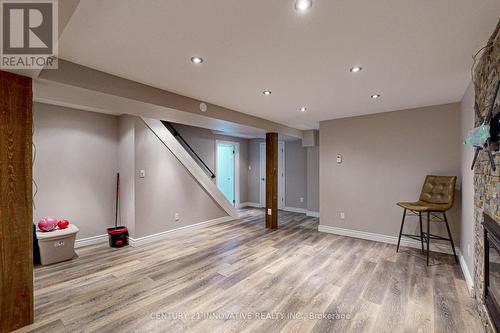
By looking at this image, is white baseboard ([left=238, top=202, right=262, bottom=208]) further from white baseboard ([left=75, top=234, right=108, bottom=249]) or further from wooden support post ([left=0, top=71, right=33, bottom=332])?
wooden support post ([left=0, top=71, right=33, bottom=332])

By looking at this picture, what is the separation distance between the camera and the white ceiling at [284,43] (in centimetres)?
138

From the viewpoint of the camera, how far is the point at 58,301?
85.7 inches

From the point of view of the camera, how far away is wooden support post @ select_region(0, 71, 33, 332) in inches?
68.9

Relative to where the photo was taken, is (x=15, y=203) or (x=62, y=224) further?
(x=62, y=224)

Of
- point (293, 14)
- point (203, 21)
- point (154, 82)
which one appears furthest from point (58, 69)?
point (293, 14)

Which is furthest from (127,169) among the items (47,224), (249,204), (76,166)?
(249,204)

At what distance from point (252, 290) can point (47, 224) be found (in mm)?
2989

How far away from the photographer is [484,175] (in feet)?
6.00

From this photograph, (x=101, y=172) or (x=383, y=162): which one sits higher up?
(x=383, y=162)

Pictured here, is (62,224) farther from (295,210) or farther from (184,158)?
(295,210)

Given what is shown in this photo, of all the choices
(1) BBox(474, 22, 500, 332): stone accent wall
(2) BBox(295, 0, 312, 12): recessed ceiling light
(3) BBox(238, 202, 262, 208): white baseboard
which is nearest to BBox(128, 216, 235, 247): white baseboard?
(3) BBox(238, 202, 262, 208): white baseboard

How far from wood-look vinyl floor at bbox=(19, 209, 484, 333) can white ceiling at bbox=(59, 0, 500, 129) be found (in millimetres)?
2274

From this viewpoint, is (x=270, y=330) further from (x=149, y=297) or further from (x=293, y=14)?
(x=293, y=14)

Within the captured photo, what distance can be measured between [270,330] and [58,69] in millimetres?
2872
